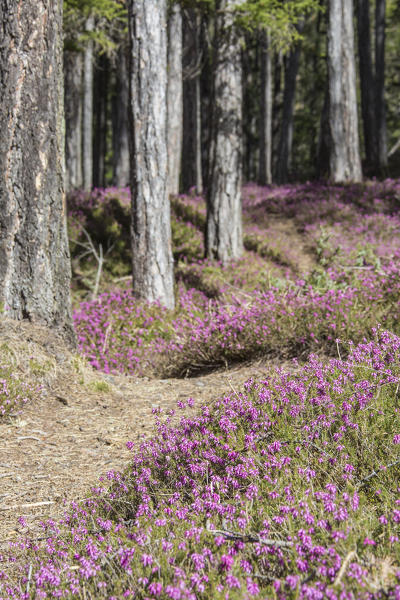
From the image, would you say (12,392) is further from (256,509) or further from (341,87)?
(341,87)

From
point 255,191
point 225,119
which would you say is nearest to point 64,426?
point 225,119

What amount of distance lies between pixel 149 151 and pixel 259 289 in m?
2.68

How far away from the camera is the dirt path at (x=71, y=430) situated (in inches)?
137

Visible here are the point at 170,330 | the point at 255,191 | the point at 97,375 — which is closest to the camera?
the point at 97,375

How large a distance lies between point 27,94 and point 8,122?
335mm

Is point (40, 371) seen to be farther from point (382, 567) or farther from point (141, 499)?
point (382, 567)

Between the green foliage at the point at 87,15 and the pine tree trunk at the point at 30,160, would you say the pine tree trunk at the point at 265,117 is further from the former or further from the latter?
the pine tree trunk at the point at 30,160

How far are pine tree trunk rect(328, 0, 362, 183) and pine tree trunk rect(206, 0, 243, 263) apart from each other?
6014 millimetres

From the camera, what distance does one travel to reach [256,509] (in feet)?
8.43

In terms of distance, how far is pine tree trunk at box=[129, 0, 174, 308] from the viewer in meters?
7.97

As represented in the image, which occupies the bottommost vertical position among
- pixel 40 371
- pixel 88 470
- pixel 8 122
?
pixel 88 470

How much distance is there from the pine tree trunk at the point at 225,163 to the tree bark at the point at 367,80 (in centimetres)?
1406

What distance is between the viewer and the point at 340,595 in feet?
5.83

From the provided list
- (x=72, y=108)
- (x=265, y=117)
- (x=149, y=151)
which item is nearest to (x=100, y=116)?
(x=265, y=117)
